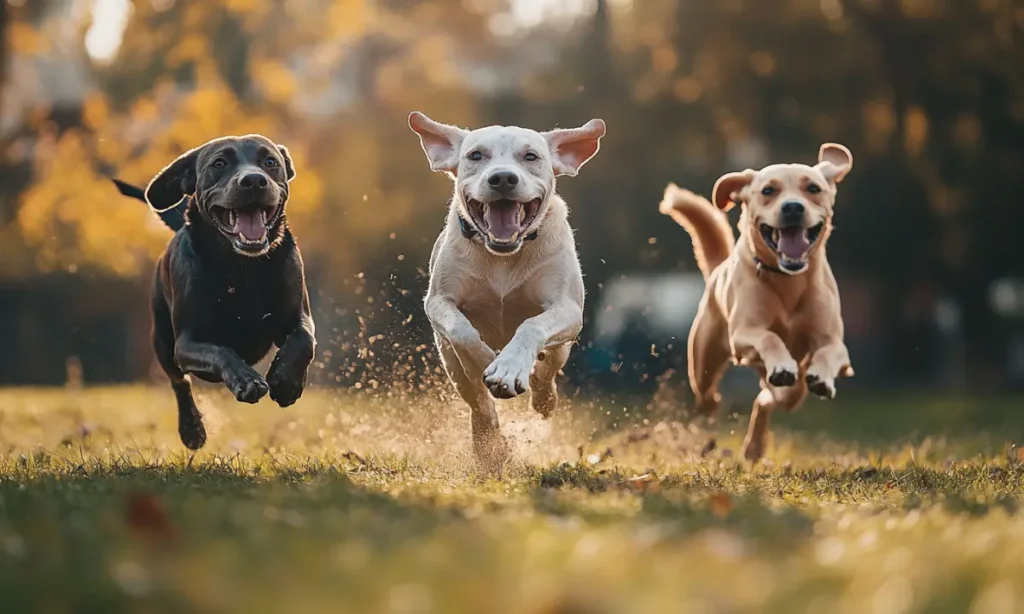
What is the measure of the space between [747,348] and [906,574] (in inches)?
162

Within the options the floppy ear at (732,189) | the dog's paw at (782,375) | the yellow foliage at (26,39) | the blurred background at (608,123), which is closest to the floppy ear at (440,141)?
the floppy ear at (732,189)

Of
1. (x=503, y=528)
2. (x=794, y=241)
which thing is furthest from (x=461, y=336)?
(x=503, y=528)

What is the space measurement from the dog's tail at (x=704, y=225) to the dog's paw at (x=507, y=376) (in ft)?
10.1

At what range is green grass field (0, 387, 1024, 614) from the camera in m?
2.76

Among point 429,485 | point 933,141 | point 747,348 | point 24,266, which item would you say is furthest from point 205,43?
point 429,485

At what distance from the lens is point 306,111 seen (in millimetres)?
22922

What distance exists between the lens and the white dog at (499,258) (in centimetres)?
642

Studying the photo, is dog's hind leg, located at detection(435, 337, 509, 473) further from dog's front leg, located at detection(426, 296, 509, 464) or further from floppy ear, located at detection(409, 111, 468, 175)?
floppy ear, located at detection(409, 111, 468, 175)

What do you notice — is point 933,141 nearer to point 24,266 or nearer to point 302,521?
point 24,266

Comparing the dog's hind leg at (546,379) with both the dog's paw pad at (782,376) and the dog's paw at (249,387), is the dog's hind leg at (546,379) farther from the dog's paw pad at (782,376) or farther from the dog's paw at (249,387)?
the dog's paw at (249,387)

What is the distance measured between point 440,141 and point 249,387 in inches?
69.9

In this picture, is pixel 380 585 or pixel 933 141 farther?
pixel 933 141

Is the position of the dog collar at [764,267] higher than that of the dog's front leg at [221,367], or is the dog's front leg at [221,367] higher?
the dog collar at [764,267]

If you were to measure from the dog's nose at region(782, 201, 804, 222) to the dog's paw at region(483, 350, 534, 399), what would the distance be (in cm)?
174
